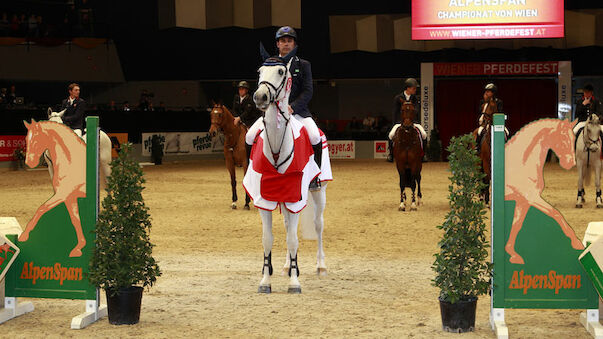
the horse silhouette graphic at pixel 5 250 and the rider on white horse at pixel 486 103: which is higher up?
the rider on white horse at pixel 486 103

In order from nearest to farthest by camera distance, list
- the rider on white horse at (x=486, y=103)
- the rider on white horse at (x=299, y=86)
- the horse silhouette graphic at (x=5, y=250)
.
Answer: the horse silhouette graphic at (x=5, y=250), the rider on white horse at (x=299, y=86), the rider on white horse at (x=486, y=103)

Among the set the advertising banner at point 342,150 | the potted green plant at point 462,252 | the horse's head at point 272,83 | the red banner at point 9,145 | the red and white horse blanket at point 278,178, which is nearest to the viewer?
the potted green plant at point 462,252

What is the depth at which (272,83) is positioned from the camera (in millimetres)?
6723

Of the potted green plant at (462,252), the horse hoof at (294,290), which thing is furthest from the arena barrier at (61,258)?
the potted green plant at (462,252)

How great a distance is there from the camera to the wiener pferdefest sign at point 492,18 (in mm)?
26297

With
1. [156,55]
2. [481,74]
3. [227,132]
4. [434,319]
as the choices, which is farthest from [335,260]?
[156,55]

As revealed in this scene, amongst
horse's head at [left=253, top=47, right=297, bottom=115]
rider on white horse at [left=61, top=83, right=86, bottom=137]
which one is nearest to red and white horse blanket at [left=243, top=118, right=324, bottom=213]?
horse's head at [left=253, top=47, right=297, bottom=115]

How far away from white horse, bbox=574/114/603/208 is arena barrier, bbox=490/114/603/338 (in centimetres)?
898

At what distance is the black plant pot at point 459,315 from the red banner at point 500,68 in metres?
24.1

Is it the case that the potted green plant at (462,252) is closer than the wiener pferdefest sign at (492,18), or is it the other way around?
the potted green plant at (462,252)

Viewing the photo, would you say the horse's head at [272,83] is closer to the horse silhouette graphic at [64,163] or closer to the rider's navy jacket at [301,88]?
the rider's navy jacket at [301,88]

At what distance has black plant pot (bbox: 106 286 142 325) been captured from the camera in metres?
6.09

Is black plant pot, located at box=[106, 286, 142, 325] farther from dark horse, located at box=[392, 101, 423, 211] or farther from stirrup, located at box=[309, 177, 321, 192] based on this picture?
dark horse, located at box=[392, 101, 423, 211]

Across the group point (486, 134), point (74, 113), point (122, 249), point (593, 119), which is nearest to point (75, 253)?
point (122, 249)
